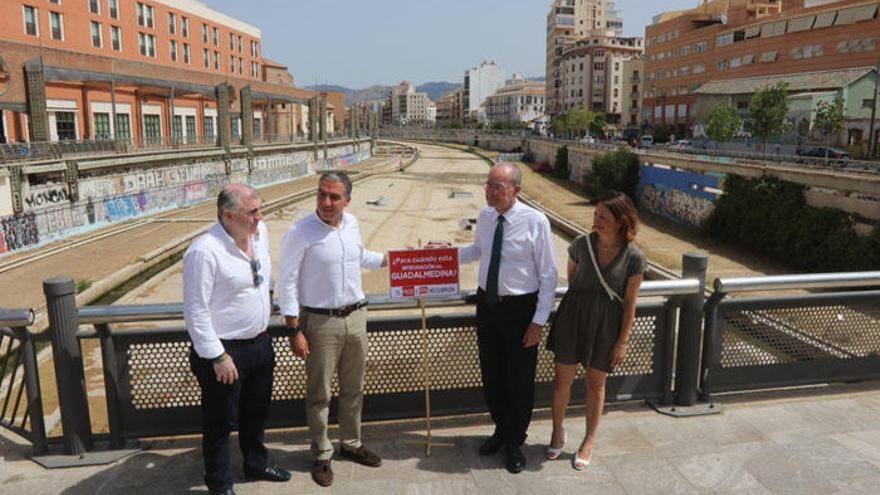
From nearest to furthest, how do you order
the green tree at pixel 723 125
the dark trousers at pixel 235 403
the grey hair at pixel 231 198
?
the grey hair at pixel 231 198 → the dark trousers at pixel 235 403 → the green tree at pixel 723 125

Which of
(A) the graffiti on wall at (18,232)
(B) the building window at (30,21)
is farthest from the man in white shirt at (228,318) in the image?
(B) the building window at (30,21)

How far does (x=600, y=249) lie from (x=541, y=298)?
1.75ft

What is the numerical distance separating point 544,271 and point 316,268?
158 cm

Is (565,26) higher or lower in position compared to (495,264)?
higher

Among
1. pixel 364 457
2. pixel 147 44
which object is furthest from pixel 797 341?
pixel 147 44

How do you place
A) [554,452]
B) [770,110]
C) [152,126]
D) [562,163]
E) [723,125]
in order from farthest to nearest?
[562,163] → [723,125] → [152,126] → [770,110] → [554,452]

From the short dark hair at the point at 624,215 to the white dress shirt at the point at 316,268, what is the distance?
1.78 m

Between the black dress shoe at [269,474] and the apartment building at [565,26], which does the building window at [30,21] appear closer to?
the black dress shoe at [269,474]

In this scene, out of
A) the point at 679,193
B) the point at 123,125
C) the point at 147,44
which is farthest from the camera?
the point at 147,44

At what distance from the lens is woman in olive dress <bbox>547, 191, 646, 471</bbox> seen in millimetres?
4383

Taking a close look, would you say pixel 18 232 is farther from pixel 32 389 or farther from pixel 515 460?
pixel 515 460

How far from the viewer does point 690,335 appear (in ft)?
18.0

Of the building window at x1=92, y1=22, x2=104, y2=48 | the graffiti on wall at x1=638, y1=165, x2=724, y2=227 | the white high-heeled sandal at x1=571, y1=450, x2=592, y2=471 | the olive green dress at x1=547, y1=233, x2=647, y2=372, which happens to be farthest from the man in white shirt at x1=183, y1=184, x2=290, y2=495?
the building window at x1=92, y1=22, x2=104, y2=48

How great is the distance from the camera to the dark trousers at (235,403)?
409 centimetres
